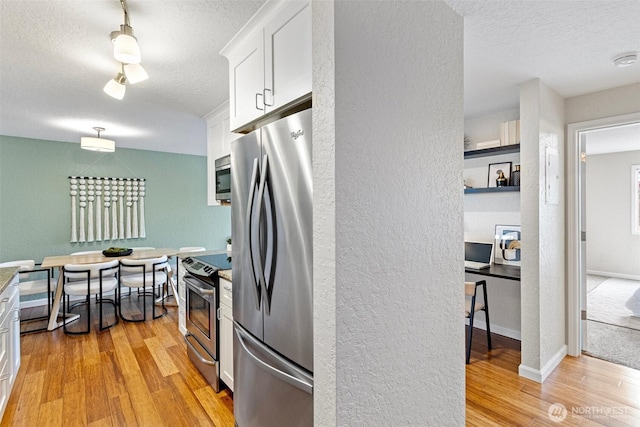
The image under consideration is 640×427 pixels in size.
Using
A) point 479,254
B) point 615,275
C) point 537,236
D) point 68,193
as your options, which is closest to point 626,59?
point 537,236

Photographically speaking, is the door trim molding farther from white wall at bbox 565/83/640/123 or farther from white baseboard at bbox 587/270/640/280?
white baseboard at bbox 587/270/640/280

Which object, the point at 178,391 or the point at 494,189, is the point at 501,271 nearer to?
the point at 494,189

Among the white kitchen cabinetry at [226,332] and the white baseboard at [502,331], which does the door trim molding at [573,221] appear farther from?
the white kitchen cabinetry at [226,332]

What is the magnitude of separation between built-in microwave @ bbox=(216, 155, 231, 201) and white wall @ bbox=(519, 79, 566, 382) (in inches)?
94.6

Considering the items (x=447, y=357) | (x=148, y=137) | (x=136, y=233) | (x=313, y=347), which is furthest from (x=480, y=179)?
(x=136, y=233)

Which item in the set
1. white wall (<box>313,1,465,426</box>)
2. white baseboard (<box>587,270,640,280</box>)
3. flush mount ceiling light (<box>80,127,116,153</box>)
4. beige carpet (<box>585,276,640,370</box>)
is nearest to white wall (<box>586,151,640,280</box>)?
white baseboard (<box>587,270,640,280</box>)

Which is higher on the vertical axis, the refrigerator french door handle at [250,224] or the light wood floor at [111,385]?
the refrigerator french door handle at [250,224]

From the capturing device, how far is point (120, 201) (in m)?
5.23

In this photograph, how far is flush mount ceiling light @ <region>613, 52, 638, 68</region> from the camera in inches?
79.4

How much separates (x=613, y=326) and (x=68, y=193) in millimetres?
7476

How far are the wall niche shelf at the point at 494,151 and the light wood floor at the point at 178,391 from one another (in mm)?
1907

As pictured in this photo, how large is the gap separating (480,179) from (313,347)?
120 inches

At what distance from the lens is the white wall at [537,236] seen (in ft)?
8.03

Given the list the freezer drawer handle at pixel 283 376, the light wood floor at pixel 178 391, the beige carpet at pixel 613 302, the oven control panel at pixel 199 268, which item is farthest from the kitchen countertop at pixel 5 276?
the beige carpet at pixel 613 302
